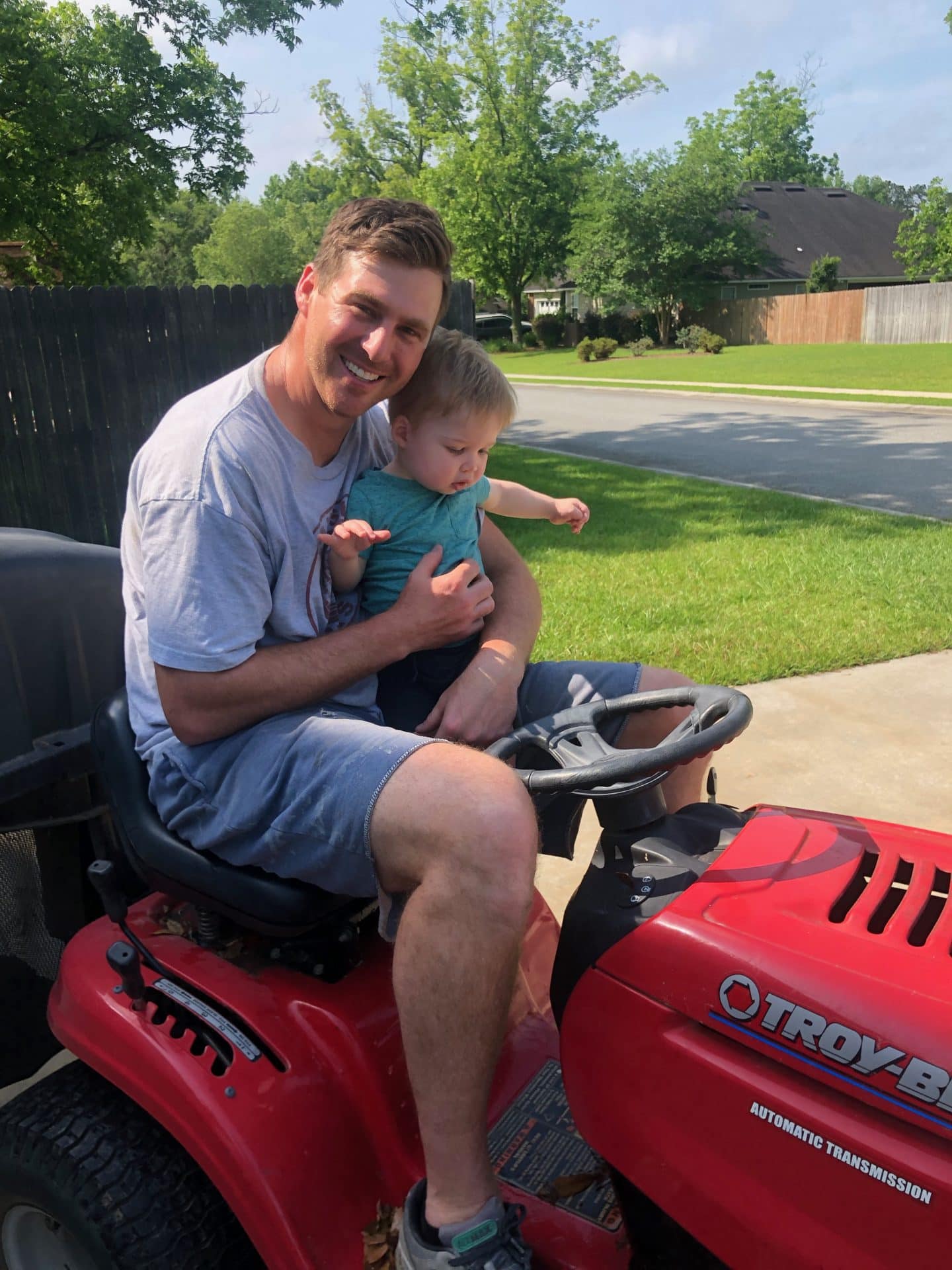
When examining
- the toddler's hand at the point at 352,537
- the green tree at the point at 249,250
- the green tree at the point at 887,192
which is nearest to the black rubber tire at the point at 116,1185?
the toddler's hand at the point at 352,537

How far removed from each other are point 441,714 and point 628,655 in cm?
283

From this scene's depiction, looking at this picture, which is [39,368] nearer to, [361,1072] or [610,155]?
[361,1072]

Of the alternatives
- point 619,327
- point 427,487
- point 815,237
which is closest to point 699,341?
point 619,327

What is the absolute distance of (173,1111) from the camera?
1455 millimetres

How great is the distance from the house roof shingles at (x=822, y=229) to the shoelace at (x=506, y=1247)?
153 ft

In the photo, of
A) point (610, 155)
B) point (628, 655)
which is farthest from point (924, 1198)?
point (610, 155)

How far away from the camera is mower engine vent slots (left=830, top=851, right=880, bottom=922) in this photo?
4.14 ft

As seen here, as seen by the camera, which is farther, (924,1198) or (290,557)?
(290,557)

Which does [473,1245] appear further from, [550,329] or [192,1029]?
[550,329]

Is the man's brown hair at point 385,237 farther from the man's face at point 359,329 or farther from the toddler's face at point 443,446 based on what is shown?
the toddler's face at point 443,446

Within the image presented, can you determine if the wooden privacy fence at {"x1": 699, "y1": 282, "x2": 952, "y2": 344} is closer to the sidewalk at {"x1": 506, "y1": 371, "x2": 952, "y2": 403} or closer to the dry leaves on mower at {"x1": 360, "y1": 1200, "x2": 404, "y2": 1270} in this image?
the sidewalk at {"x1": 506, "y1": 371, "x2": 952, "y2": 403}

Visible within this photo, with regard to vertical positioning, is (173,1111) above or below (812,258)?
below

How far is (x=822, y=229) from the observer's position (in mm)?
48844

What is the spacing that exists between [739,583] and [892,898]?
453cm
